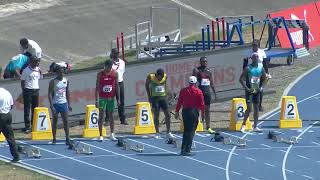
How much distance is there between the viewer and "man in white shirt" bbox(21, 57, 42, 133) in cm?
2452

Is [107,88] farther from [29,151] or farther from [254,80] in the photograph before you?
[254,80]

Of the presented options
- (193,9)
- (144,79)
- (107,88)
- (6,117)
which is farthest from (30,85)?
(193,9)

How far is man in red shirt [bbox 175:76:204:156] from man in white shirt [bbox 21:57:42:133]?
11.9 ft

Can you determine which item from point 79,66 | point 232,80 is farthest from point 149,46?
point 232,80

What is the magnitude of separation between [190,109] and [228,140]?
194 cm

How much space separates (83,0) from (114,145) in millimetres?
27149

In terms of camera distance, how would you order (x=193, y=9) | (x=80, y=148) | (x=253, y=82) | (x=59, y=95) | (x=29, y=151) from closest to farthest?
(x=29, y=151) < (x=80, y=148) < (x=59, y=95) < (x=253, y=82) < (x=193, y=9)

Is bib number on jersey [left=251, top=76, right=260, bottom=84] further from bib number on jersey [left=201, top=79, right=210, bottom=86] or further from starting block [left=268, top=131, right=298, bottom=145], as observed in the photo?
starting block [left=268, top=131, right=298, bottom=145]

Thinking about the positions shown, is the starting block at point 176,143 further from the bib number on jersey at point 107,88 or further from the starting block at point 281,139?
the starting block at point 281,139

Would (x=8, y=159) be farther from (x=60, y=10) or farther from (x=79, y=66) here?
(x=60, y=10)

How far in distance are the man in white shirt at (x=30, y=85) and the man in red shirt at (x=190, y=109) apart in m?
3.62

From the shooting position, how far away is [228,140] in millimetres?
24297

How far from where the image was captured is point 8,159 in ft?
73.4

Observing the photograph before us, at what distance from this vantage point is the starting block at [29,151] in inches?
891
